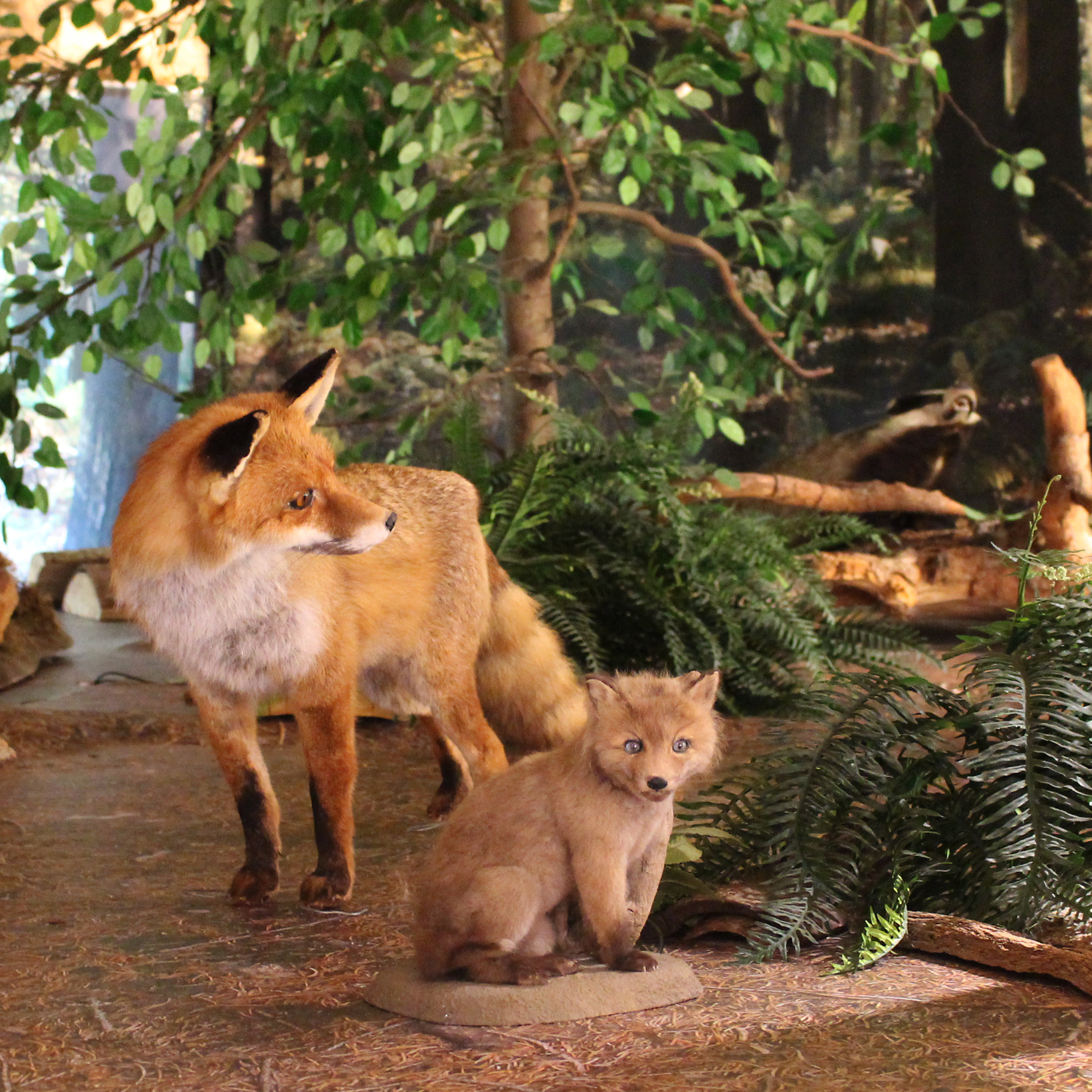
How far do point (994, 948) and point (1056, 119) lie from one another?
293 inches

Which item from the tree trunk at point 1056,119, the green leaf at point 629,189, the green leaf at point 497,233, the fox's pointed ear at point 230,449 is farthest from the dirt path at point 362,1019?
the tree trunk at point 1056,119

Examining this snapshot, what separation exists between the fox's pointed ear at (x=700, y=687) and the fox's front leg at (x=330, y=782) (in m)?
1.19

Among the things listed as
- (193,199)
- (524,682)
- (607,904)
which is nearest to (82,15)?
(193,199)

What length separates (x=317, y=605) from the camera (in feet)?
10.6

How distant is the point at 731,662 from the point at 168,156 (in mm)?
3462

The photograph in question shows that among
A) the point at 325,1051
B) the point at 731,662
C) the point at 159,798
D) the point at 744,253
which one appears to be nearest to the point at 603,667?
the point at 731,662

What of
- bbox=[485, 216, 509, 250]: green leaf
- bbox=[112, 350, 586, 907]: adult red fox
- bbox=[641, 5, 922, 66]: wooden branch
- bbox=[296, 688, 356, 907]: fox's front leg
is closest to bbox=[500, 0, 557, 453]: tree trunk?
bbox=[641, 5, 922, 66]: wooden branch

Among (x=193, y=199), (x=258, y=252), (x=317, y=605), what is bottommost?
(x=317, y=605)

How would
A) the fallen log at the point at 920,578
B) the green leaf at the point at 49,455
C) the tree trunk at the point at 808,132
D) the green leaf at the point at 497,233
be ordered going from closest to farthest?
the green leaf at the point at 49,455, the green leaf at the point at 497,233, the fallen log at the point at 920,578, the tree trunk at the point at 808,132

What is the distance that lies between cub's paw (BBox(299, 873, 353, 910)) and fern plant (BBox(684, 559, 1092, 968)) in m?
0.97

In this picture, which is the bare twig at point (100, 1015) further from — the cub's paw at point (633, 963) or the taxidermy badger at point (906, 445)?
the taxidermy badger at point (906, 445)

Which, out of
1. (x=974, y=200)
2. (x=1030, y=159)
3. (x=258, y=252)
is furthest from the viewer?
(x=974, y=200)

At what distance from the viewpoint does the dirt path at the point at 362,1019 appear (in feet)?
7.05

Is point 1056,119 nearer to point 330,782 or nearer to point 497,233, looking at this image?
point 497,233
